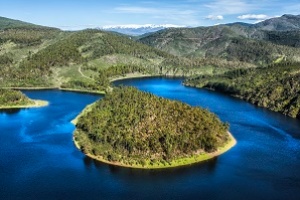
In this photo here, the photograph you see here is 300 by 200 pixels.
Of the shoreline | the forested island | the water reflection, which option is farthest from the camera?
the forested island

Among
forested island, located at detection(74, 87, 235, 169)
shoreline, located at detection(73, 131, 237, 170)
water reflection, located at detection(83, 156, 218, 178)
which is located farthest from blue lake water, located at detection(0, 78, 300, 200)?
forested island, located at detection(74, 87, 235, 169)

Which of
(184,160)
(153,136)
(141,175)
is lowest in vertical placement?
(141,175)

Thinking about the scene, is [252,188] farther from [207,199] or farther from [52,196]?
[52,196]

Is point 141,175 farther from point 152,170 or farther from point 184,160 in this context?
point 184,160

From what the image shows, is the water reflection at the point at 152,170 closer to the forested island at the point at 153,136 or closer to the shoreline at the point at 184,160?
the shoreline at the point at 184,160

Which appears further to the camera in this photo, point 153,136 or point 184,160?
point 153,136

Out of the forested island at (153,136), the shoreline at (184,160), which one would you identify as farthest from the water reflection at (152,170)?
the forested island at (153,136)

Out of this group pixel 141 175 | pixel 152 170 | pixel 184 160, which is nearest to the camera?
pixel 141 175

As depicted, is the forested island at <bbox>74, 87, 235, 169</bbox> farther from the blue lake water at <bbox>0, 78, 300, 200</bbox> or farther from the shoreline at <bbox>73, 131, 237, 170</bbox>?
the blue lake water at <bbox>0, 78, 300, 200</bbox>

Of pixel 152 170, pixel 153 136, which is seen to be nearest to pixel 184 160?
pixel 152 170
